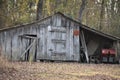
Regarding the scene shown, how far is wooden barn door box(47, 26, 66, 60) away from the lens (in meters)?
25.5

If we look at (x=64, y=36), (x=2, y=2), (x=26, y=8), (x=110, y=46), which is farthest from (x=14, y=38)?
(x=26, y=8)

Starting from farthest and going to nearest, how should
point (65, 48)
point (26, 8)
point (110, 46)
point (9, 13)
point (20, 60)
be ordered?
point (26, 8)
point (9, 13)
point (110, 46)
point (65, 48)
point (20, 60)

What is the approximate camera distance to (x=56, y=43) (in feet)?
84.1

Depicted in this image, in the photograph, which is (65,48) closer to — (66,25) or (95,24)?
(66,25)

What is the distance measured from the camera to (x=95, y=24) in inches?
1667

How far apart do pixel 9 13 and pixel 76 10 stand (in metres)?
13.0

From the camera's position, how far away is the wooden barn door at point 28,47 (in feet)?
81.0

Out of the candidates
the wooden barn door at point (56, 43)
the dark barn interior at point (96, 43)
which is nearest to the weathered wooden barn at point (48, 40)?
the wooden barn door at point (56, 43)

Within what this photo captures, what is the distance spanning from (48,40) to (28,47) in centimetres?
180

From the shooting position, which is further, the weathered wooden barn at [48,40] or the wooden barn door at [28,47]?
the wooden barn door at [28,47]

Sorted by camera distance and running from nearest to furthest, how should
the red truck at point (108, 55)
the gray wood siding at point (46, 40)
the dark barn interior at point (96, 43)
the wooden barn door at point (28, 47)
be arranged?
1. the gray wood siding at point (46, 40)
2. the wooden barn door at point (28, 47)
3. the red truck at point (108, 55)
4. the dark barn interior at point (96, 43)

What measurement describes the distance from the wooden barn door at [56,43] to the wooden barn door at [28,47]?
1.28 metres

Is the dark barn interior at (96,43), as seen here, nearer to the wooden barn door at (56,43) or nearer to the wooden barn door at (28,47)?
the wooden barn door at (56,43)

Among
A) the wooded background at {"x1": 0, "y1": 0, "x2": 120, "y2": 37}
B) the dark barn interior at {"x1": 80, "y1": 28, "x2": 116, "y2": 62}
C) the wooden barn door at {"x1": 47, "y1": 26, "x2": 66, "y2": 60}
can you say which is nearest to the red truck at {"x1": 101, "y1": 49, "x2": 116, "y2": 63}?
the dark barn interior at {"x1": 80, "y1": 28, "x2": 116, "y2": 62}
